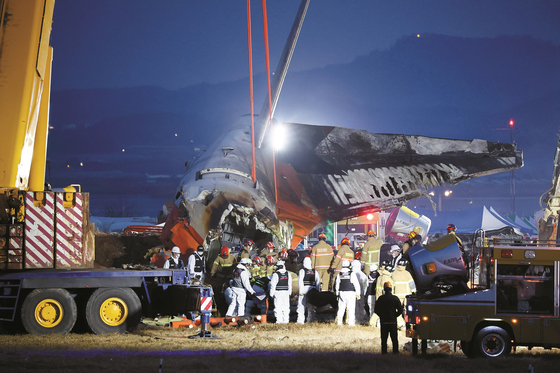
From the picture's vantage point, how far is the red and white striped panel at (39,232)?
11.8 meters

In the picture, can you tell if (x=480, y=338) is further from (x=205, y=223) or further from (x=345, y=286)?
(x=205, y=223)

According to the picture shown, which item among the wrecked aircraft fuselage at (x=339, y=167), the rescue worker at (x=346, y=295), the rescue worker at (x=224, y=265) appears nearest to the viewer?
the rescue worker at (x=346, y=295)

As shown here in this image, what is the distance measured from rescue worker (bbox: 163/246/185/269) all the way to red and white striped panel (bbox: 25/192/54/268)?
4.33 metres

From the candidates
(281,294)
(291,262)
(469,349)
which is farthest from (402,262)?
(291,262)

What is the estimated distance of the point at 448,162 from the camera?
97.7 feet

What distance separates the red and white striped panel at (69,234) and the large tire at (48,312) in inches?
29.8

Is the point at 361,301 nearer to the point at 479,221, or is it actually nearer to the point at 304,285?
the point at 304,285

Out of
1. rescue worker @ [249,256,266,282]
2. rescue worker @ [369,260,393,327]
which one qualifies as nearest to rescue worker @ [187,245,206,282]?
rescue worker @ [249,256,266,282]

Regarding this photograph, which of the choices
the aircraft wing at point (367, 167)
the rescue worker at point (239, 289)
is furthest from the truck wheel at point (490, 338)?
the aircraft wing at point (367, 167)

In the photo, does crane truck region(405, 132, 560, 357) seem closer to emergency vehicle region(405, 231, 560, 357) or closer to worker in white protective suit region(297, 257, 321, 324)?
emergency vehicle region(405, 231, 560, 357)

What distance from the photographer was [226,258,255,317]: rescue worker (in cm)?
1495

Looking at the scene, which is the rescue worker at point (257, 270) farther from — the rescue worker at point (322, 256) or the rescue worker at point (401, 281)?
the rescue worker at point (401, 281)

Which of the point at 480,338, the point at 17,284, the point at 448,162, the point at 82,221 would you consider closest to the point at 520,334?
the point at 480,338

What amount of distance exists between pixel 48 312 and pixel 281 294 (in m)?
6.19
